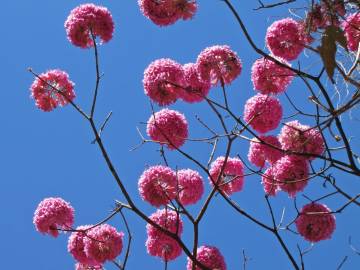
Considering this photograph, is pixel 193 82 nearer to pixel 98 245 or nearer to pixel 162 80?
pixel 162 80

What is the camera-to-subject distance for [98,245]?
5.01m

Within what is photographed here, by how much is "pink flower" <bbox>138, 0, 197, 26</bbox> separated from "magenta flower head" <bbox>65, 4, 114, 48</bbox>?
393 millimetres

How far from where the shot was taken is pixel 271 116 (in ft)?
16.3

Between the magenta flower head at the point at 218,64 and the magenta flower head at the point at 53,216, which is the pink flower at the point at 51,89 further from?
the magenta flower head at the point at 218,64

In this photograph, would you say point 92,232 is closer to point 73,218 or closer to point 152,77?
point 73,218

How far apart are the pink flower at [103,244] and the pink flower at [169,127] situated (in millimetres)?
1025

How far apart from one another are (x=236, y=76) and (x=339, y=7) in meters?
1.58

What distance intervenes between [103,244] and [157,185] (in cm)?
96

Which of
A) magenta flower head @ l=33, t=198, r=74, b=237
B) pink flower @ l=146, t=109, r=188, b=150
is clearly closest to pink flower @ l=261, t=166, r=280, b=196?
pink flower @ l=146, t=109, r=188, b=150

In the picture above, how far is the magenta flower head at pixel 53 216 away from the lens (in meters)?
5.20

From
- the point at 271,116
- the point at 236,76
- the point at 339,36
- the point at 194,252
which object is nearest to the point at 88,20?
the point at 236,76

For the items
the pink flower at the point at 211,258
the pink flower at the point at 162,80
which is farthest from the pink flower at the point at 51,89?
the pink flower at the point at 211,258

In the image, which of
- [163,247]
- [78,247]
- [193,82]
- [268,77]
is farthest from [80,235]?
[268,77]

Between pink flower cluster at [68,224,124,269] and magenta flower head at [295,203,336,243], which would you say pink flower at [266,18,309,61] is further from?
pink flower cluster at [68,224,124,269]
